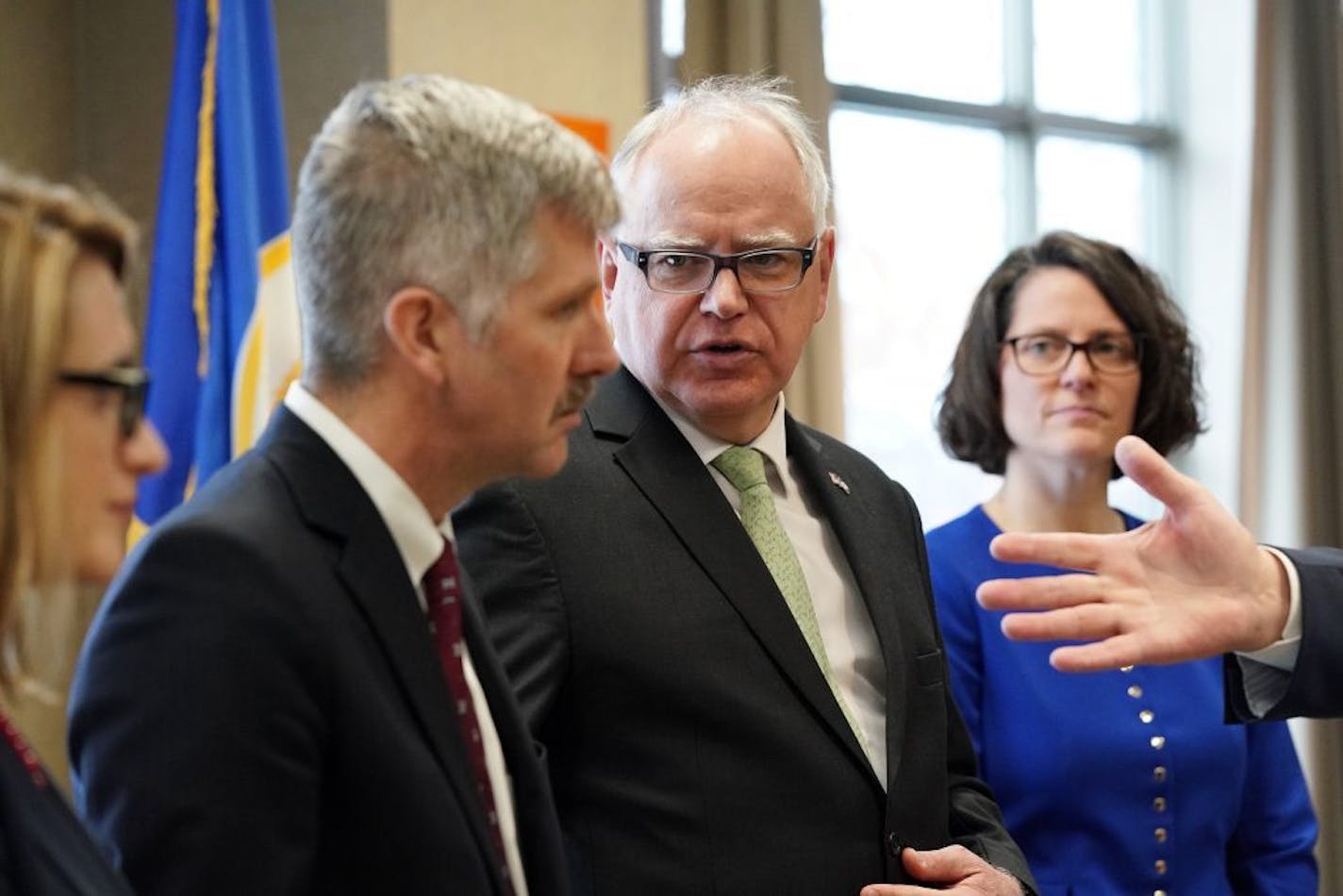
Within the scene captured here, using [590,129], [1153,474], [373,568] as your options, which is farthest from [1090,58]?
[373,568]

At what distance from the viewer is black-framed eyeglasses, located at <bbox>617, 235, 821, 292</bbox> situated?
2348 millimetres

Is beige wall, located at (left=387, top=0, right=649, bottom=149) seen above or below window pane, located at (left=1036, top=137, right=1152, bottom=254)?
above

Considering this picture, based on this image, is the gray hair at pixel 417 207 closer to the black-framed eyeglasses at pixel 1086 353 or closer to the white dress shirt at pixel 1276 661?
the white dress shirt at pixel 1276 661

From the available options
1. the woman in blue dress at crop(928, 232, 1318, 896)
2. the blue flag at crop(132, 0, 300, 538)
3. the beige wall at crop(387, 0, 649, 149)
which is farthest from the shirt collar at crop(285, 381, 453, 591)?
the beige wall at crop(387, 0, 649, 149)

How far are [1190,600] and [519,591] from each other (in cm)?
86

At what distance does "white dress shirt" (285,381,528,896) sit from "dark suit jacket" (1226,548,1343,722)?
1.16 metres

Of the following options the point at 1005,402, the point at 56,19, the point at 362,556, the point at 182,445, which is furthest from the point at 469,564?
the point at 56,19

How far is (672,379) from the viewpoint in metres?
2.33

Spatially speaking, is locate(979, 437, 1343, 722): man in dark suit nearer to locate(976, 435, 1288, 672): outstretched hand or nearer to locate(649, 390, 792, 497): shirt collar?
locate(976, 435, 1288, 672): outstretched hand

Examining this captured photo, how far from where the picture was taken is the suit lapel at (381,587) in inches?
61.3

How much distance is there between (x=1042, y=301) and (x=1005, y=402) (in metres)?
0.22

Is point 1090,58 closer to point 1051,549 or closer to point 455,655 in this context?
point 1051,549

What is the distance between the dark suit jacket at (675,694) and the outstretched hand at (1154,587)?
30 cm

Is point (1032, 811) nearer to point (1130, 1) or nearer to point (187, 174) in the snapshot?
point (187, 174)
